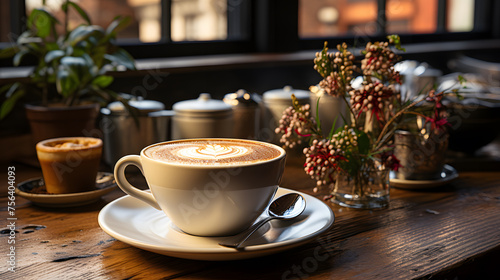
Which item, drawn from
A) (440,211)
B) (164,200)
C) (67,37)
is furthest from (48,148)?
(440,211)

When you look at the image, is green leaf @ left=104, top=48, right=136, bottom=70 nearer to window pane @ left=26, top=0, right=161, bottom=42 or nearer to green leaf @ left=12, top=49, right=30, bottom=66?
green leaf @ left=12, top=49, right=30, bottom=66

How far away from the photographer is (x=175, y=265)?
751 millimetres

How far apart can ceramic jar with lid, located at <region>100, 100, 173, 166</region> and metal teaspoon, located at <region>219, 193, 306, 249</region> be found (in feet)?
1.62

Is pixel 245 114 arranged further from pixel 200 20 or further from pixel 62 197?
pixel 200 20

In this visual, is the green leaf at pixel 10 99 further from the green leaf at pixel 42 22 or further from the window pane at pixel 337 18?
the window pane at pixel 337 18

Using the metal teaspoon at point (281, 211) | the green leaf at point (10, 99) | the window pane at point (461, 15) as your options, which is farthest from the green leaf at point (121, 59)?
the window pane at point (461, 15)

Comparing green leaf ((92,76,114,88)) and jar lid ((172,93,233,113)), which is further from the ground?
green leaf ((92,76,114,88))

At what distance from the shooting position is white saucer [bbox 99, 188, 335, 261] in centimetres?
72

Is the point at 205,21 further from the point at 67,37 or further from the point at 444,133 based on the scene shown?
the point at 444,133

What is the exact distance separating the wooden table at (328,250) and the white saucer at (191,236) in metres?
0.03

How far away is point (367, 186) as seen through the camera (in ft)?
3.50

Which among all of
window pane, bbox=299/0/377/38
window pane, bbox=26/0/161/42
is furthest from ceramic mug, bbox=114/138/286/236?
window pane, bbox=299/0/377/38

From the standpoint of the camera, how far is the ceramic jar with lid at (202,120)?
1262 millimetres

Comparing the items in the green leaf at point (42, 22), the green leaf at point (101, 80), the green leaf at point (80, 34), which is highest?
the green leaf at point (42, 22)
